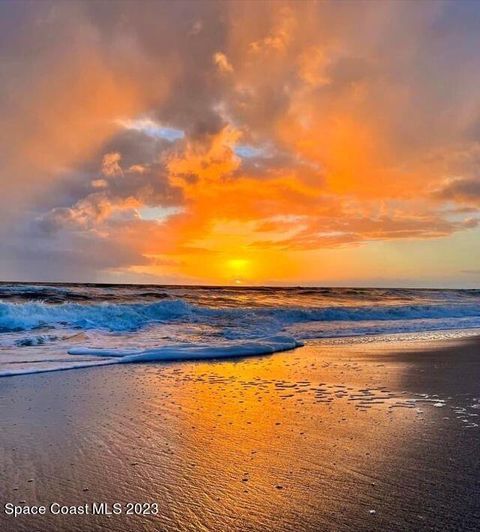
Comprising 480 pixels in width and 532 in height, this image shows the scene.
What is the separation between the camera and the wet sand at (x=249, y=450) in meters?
2.79

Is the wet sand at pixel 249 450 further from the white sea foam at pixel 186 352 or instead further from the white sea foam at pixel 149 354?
the white sea foam at pixel 186 352

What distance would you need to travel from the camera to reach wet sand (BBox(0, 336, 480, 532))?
2791 mm

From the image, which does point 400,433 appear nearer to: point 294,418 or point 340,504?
point 294,418

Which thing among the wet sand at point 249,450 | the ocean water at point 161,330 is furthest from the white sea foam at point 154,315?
the wet sand at point 249,450

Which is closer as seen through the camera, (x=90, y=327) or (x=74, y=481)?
(x=74, y=481)

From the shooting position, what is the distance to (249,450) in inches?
154

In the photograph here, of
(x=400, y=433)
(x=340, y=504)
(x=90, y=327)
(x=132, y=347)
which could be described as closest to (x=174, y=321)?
(x=90, y=327)

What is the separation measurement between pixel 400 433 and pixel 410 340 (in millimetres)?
9168

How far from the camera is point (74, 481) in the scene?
3367mm

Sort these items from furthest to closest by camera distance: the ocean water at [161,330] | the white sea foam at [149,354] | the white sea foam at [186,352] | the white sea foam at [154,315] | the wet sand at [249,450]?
the white sea foam at [154,315], the ocean water at [161,330], the white sea foam at [186,352], the white sea foam at [149,354], the wet sand at [249,450]

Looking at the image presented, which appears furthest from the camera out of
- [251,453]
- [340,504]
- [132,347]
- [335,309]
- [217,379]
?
[335,309]

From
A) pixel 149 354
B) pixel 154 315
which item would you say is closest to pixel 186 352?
pixel 149 354

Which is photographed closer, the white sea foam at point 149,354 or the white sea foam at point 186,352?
the white sea foam at point 149,354

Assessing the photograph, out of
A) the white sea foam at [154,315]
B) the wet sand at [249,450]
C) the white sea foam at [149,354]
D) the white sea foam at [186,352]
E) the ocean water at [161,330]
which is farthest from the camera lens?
the white sea foam at [154,315]
